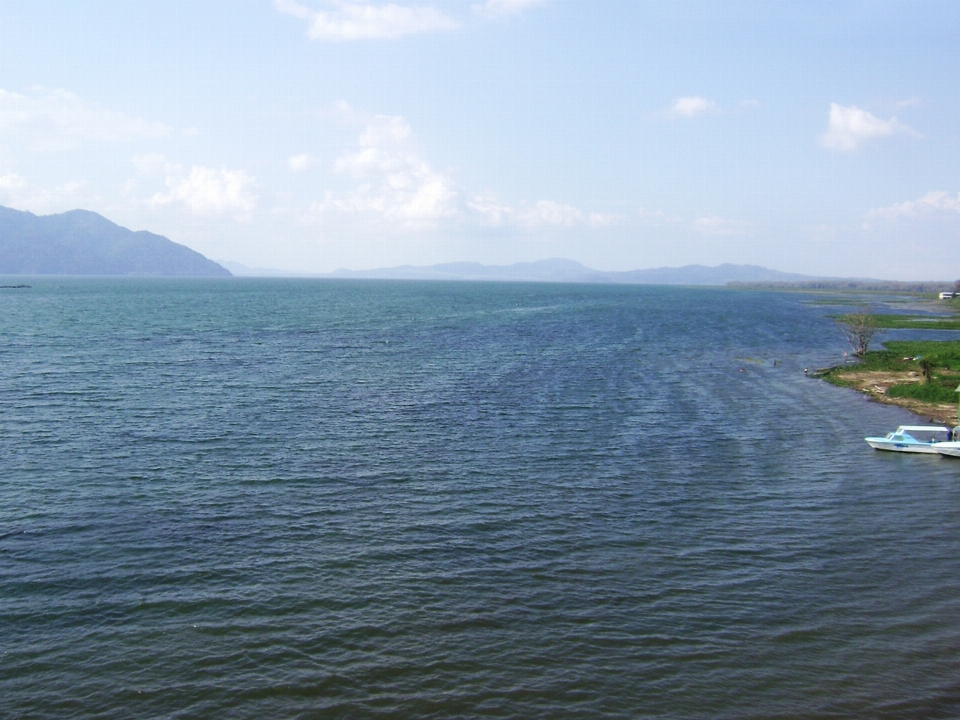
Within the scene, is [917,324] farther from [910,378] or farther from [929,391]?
[929,391]

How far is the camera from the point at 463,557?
1216 inches

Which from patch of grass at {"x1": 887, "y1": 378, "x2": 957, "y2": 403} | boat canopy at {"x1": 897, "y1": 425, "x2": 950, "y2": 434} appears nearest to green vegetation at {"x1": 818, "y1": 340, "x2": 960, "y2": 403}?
patch of grass at {"x1": 887, "y1": 378, "x2": 957, "y2": 403}

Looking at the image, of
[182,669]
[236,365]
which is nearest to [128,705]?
[182,669]

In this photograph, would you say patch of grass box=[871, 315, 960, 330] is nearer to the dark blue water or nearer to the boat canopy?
the boat canopy

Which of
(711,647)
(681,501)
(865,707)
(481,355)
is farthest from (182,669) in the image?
(481,355)

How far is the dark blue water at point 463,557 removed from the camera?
73.7 feet

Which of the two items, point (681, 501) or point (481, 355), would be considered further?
point (481, 355)

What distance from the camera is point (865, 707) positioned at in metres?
21.6

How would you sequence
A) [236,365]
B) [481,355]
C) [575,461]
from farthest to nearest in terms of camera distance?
[481,355] < [236,365] < [575,461]

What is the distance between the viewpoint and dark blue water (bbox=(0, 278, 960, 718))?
73.7 feet

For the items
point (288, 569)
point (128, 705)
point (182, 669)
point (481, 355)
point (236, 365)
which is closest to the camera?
point (128, 705)

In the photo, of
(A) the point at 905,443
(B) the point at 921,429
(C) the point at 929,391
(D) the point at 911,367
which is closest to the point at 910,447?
(A) the point at 905,443

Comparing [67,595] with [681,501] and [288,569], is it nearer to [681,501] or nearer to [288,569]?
[288,569]

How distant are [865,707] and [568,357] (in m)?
75.0
